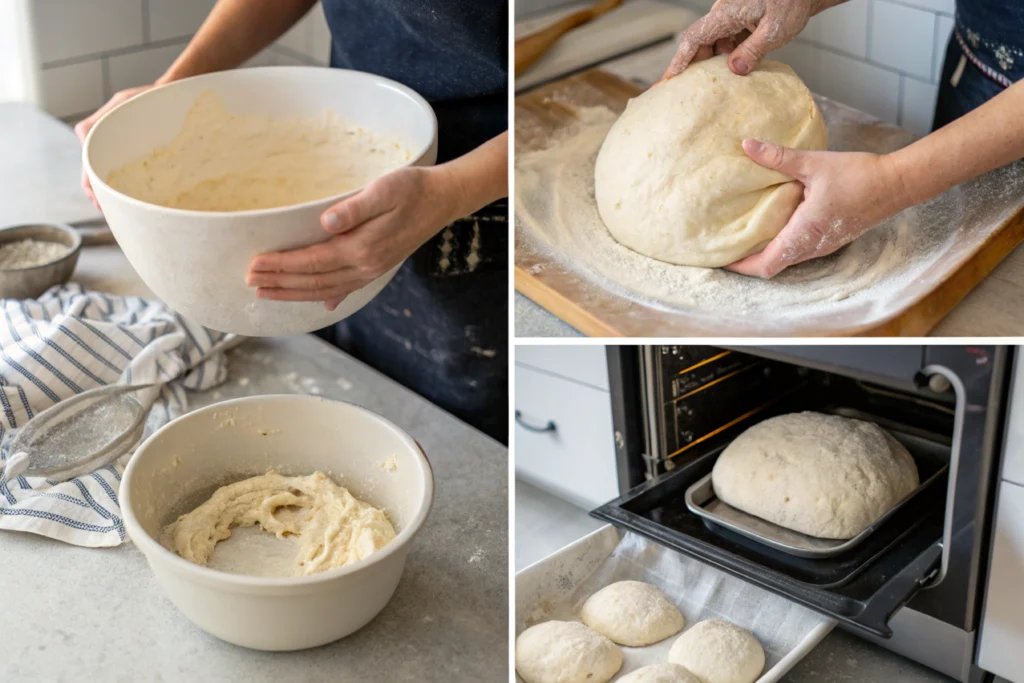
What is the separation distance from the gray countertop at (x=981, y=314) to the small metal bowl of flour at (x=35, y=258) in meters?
0.64

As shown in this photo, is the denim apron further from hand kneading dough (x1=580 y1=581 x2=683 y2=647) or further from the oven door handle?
hand kneading dough (x1=580 y1=581 x2=683 y2=647)

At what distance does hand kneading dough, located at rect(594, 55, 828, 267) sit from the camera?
37.5 inches

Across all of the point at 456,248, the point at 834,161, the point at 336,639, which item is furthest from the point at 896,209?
the point at 336,639

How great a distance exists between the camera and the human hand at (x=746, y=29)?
102cm

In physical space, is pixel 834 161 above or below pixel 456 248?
above

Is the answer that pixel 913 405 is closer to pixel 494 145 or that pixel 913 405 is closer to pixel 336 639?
pixel 494 145

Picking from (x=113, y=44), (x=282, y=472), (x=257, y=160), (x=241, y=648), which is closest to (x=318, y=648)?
(x=241, y=648)

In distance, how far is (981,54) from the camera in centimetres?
110

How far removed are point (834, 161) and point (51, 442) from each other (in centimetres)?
83

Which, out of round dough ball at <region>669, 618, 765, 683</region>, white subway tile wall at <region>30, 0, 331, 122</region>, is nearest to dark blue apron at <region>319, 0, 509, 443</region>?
round dough ball at <region>669, 618, 765, 683</region>

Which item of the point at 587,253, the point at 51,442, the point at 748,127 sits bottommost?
the point at 51,442

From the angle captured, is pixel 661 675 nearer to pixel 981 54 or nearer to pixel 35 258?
pixel 981 54

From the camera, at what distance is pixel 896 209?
2.98 ft

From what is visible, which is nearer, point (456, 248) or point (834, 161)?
point (834, 161)
